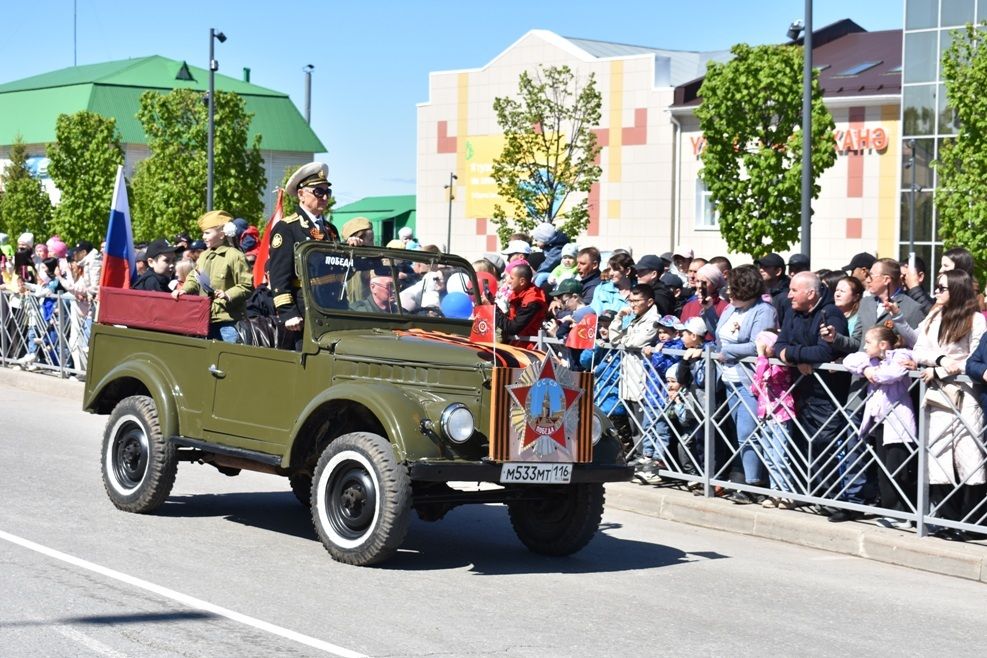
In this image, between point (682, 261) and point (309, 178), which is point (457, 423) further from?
point (682, 261)

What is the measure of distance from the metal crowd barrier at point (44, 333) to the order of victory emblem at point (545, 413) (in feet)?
37.6

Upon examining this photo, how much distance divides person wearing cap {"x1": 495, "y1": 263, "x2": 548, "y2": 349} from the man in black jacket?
255 cm

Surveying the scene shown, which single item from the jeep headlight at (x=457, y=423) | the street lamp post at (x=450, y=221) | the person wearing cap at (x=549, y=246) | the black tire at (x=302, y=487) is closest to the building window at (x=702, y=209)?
the street lamp post at (x=450, y=221)

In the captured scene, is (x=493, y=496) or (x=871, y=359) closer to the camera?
(x=493, y=496)

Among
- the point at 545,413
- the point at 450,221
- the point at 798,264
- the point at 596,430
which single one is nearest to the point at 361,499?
the point at 545,413

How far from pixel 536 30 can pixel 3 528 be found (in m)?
59.3

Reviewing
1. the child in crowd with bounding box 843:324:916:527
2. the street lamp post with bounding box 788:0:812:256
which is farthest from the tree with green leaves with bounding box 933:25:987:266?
the child in crowd with bounding box 843:324:916:527

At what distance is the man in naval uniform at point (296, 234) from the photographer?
31.5 feet

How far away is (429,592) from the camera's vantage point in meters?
8.07

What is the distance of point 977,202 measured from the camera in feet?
108

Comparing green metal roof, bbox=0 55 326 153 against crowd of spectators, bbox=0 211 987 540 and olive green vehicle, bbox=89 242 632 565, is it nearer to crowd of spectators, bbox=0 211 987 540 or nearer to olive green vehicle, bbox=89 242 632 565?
crowd of spectators, bbox=0 211 987 540

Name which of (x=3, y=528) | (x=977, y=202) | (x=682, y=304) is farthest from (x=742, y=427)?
(x=977, y=202)

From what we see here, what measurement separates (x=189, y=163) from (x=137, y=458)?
4634 centimetres

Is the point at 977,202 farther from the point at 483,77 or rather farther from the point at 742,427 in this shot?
the point at 483,77
